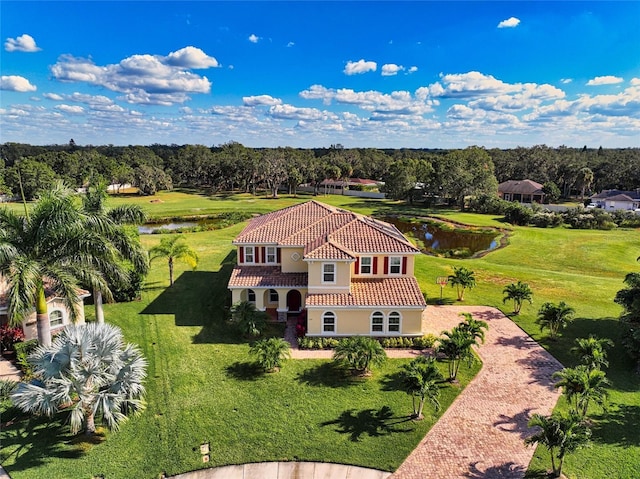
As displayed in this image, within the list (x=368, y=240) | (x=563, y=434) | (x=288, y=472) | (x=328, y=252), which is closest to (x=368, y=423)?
(x=288, y=472)

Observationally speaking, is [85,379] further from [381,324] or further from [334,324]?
[381,324]

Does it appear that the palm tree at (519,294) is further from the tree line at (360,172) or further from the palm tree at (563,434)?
the tree line at (360,172)

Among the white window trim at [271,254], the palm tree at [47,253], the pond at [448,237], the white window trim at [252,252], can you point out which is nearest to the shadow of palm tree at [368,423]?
the palm tree at [47,253]

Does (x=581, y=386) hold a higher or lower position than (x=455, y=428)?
higher

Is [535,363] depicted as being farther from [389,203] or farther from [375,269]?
[389,203]

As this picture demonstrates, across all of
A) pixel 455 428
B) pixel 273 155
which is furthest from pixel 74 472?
pixel 273 155

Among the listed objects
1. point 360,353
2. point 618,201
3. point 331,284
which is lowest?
point 360,353
